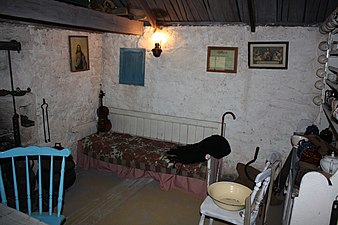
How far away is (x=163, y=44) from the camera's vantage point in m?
4.43

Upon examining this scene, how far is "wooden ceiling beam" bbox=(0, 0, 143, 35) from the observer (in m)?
2.34

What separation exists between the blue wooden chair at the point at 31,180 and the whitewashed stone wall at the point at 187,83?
78 cm

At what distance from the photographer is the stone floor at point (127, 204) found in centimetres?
312

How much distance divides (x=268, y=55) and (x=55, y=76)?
10.4ft

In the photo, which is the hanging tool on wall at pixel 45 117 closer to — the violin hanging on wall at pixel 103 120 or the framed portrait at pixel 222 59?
the violin hanging on wall at pixel 103 120

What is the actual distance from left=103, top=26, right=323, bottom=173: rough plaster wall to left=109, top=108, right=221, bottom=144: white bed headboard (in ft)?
0.39

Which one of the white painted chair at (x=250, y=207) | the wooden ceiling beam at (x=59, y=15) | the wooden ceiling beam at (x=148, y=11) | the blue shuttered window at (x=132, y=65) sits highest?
the wooden ceiling beam at (x=148, y=11)

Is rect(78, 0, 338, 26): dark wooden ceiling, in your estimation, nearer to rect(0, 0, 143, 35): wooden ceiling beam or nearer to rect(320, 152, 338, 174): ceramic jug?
rect(0, 0, 143, 35): wooden ceiling beam

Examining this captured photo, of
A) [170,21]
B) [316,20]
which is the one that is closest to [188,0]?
[170,21]

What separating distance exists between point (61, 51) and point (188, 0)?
205cm

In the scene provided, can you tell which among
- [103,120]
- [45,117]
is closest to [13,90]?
[45,117]

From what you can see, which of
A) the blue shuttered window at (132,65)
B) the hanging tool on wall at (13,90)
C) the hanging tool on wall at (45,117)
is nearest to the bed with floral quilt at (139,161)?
the hanging tool on wall at (45,117)

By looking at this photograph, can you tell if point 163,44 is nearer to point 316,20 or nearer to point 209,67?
point 209,67

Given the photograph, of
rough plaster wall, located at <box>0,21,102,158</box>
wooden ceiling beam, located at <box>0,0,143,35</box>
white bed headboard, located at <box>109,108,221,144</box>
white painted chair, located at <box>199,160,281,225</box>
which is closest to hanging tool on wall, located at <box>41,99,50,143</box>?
rough plaster wall, located at <box>0,21,102,158</box>
